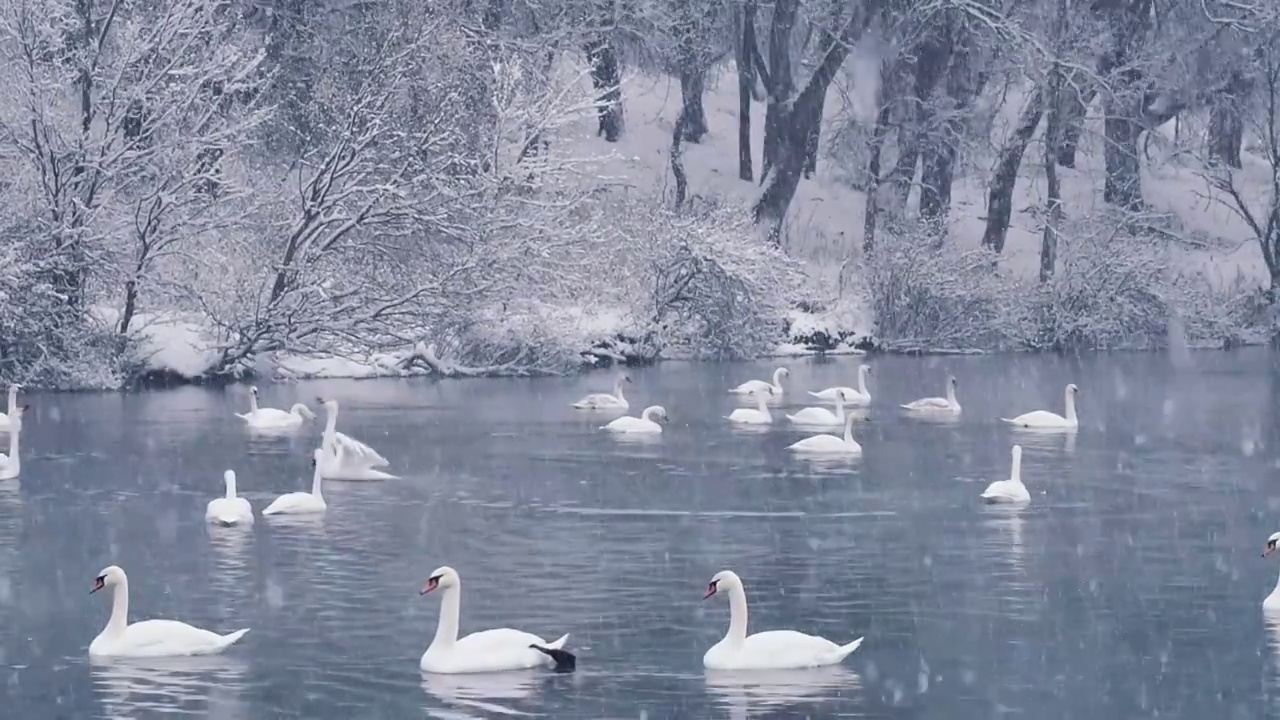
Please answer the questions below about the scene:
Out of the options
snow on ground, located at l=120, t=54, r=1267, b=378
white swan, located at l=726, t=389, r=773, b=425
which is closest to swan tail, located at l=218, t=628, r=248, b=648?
white swan, located at l=726, t=389, r=773, b=425

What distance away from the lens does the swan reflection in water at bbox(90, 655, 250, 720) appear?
36.4 ft

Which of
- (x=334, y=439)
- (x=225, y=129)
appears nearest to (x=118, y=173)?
(x=225, y=129)

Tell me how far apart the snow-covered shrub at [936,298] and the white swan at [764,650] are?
94.8 ft

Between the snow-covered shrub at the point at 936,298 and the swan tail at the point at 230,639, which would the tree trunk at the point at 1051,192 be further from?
the swan tail at the point at 230,639

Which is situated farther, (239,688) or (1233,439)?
(1233,439)

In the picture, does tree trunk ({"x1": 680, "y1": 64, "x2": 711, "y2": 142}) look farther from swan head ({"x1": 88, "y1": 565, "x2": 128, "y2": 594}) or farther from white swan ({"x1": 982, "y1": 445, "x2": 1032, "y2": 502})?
swan head ({"x1": 88, "y1": 565, "x2": 128, "y2": 594})

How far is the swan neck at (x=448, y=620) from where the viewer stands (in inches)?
473

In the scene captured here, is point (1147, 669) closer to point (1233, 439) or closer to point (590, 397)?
point (1233, 439)

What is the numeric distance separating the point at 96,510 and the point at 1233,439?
42.6 ft

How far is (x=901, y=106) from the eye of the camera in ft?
147

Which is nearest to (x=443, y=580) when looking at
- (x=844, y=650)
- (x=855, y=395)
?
(x=844, y=650)

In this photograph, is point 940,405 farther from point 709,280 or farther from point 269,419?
point 709,280

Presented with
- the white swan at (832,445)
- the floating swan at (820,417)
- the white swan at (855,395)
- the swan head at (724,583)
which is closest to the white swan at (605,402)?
the floating swan at (820,417)

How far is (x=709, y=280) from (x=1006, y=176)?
10201 millimetres
